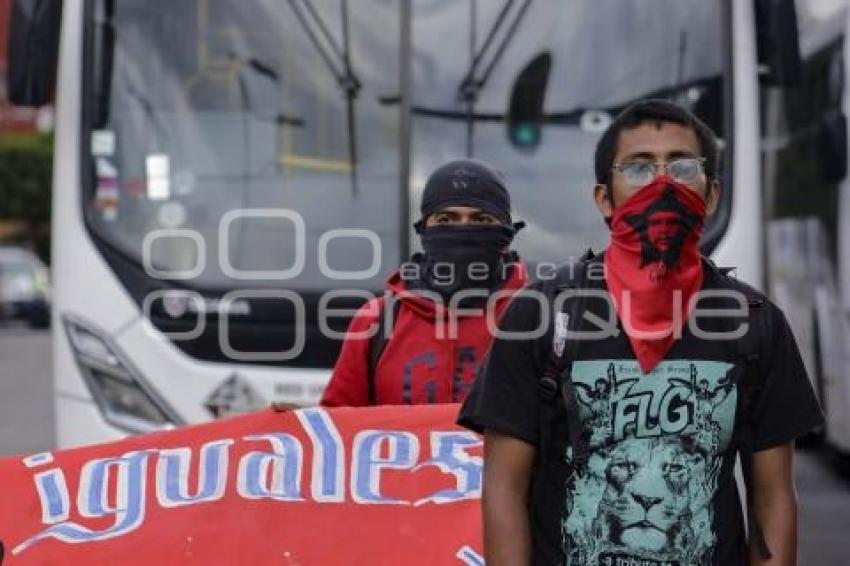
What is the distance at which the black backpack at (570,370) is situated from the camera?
3.10 meters

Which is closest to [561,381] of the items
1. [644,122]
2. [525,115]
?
[644,122]

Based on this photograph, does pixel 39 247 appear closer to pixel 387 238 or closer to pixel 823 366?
pixel 823 366

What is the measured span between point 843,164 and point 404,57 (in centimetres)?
454

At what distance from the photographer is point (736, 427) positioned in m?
3.19

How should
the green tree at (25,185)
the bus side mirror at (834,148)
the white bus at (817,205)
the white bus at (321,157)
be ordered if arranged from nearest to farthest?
1. the white bus at (321,157)
2. the bus side mirror at (834,148)
3. the white bus at (817,205)
4. the green tree at (25,185)

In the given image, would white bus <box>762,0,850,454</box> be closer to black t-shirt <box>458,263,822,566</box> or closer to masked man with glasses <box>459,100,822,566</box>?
masked man with glasses <box>459,100,822,566</box>

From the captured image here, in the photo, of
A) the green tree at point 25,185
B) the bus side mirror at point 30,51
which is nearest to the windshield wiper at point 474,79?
the bus side mirror at point 30,51

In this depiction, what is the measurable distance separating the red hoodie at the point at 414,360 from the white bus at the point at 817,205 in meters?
5.92

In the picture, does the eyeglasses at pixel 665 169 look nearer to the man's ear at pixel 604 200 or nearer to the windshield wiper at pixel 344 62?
the man's ear at pixel 604 200

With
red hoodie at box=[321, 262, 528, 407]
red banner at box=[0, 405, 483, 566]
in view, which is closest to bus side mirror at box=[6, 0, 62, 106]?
red banner at box=[0, 405, 483, 566]

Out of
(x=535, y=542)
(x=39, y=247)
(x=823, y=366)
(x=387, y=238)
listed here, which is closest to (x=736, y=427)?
(x=535, y=542)

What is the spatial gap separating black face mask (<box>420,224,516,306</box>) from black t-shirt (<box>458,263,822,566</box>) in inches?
70.8

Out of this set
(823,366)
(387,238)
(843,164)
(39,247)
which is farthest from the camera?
(39,247)

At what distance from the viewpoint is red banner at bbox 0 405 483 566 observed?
4.72 metres
